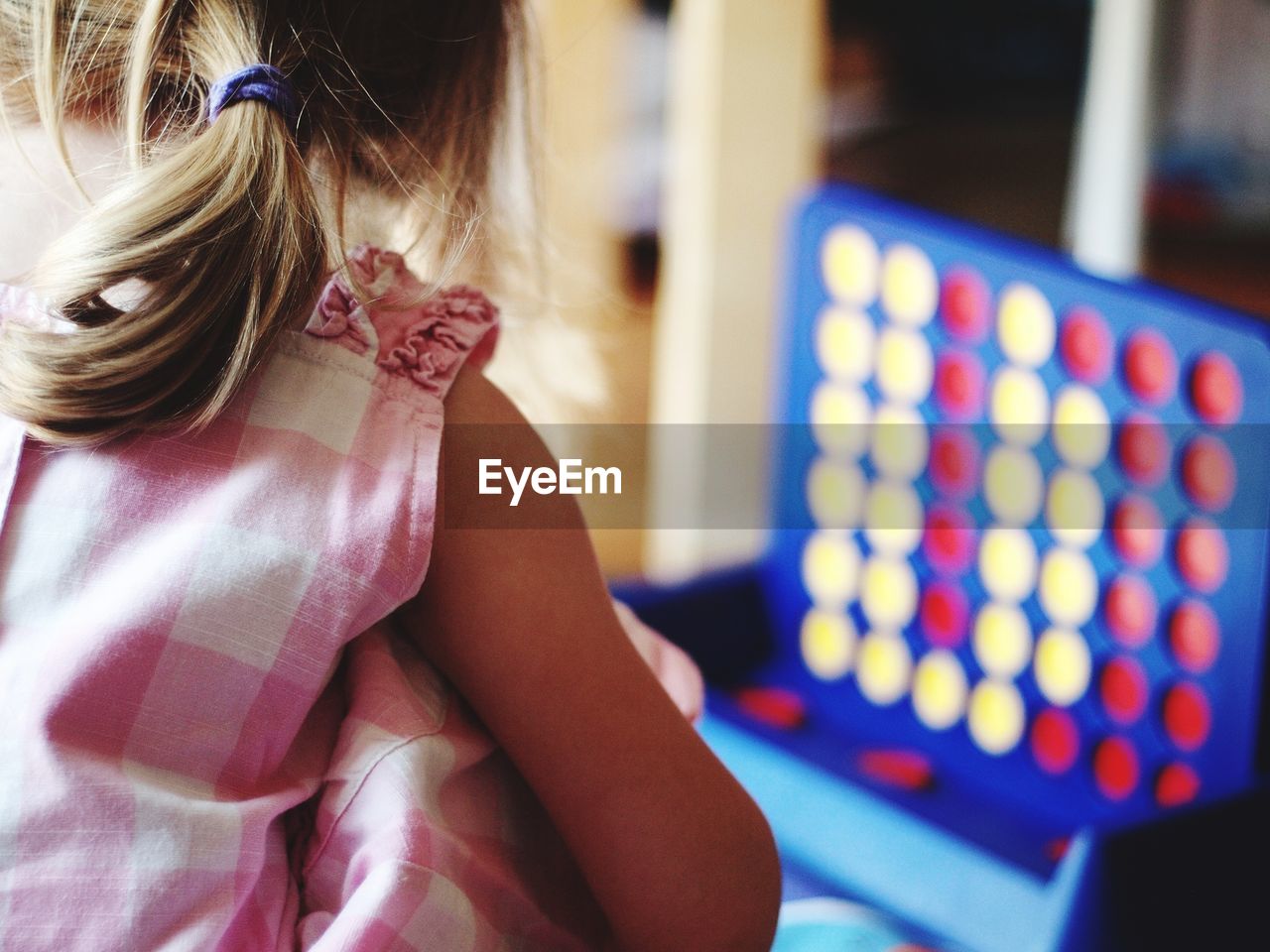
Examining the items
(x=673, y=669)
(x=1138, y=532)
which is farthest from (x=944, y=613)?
(x=673, y=669)

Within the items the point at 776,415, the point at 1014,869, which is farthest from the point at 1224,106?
the point at 1014,869

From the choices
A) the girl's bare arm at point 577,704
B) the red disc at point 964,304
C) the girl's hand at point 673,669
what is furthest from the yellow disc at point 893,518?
the girl's bare arm at point 577,704

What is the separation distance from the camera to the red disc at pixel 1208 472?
64 centimetres

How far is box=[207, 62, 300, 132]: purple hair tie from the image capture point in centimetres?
40

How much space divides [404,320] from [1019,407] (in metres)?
0.43

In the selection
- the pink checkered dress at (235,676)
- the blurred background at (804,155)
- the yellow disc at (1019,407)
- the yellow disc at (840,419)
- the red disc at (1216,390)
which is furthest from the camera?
the blurred background at (804,155)

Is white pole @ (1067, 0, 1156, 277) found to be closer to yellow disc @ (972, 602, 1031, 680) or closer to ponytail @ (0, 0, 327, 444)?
yellow disc @ (972, 602, 1031, 680)

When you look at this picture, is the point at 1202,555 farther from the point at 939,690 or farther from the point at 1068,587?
the point at 939,690

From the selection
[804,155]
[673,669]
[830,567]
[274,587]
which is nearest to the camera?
[274,587]

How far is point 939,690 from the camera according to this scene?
0.81 meters

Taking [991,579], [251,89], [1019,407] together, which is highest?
[251,89]

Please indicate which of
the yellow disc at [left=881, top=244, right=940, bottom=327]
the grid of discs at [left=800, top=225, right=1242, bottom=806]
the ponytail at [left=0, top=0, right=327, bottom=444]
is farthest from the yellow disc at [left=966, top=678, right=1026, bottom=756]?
the ponytail at [left=0, top=0, right=327, bottom=444]

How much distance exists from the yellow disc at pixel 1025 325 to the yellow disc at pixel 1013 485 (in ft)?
0.18

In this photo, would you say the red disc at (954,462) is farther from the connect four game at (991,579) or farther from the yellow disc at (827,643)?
the yellow disc at (827,643)
